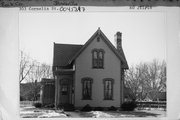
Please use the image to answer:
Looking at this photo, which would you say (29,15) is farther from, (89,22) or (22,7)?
(89,22)

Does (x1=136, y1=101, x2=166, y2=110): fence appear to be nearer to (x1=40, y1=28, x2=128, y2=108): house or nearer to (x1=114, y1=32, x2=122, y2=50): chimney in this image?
(x1=40, y1=28, x2=128, y2=108): house

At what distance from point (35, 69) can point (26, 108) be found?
602mm

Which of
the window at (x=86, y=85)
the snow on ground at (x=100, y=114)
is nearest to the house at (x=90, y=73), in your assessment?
the window at (x=86, y=85)

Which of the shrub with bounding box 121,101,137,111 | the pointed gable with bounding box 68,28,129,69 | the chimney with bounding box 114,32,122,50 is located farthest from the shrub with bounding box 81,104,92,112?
the chimney with bounding box 114,32,122,50

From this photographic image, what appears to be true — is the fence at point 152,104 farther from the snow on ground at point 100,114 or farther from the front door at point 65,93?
the front door at point 65,93

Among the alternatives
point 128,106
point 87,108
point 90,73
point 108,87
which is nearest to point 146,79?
point 128,106

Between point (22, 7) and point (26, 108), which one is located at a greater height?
point (22, 7)

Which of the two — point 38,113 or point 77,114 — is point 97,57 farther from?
point 38,113

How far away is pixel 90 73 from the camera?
161 inches

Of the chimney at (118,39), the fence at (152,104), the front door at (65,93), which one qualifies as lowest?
the fence at (152,104)

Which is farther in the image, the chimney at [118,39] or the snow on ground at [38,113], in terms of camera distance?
the chimney at [118,39]

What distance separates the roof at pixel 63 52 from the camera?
4.03 m

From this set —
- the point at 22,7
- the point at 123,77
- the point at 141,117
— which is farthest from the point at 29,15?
the point at 141,117

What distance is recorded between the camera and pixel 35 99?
4.02 m
